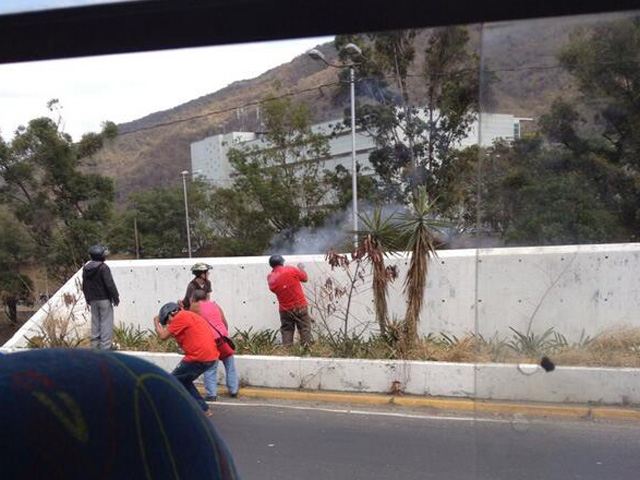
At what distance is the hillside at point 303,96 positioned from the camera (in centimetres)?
188

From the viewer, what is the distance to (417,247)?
8234 mm

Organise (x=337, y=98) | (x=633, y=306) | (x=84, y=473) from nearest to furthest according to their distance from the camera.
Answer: (x=84, y=473), (x=633, y=306), (x=337, y=98)

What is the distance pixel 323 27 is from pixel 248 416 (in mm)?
5854

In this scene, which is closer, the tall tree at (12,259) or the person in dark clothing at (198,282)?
the person in dark clothing at (198,282)

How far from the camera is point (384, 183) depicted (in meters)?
26.0

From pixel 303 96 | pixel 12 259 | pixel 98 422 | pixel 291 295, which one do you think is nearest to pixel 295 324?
pixel 291 295

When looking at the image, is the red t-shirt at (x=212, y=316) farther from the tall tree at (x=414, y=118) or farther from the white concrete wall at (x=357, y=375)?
the tall tree at (x=414, y=118)

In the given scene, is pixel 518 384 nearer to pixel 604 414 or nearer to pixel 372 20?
pixel 372 20

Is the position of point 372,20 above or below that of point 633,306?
above

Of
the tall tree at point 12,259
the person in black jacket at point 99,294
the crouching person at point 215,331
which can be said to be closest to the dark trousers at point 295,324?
the crouching person at point 215,331

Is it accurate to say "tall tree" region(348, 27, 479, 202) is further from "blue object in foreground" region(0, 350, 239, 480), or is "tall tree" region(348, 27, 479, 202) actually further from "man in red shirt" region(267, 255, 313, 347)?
"blue object in foreground" region(0, 350, 239, 480)

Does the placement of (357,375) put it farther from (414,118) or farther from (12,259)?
(414,118)

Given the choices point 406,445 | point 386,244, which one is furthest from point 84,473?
point 386,244

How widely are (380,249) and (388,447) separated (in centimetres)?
312
